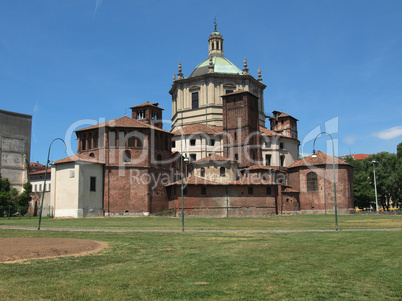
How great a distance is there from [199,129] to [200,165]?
10.4 metres

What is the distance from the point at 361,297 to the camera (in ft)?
27.5

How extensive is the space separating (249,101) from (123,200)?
26.1 metres

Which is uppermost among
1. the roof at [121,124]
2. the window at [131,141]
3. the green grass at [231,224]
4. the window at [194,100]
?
the window at [194,100]

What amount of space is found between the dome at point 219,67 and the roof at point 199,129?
12292 mm

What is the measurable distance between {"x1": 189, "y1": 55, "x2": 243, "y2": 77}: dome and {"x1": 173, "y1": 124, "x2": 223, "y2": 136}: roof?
12.3 m

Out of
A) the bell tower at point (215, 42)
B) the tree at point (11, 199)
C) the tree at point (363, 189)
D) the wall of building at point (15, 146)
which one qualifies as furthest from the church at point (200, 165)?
the wall of building at point (15, 146)

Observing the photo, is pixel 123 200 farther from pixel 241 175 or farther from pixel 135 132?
pixel 241 175

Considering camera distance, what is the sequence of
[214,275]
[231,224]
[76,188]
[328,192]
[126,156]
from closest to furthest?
1. [214,275]
2. [231,224]
3. [76,188]
4. [126,156]
5. [328,192]

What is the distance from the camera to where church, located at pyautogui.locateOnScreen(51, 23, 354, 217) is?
177 feet

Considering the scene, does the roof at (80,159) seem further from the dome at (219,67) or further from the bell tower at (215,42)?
the bell tower at (215,42)

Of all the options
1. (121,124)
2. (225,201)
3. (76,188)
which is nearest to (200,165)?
(225,201)

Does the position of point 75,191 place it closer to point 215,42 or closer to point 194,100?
point 194,100

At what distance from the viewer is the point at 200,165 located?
61.4 m

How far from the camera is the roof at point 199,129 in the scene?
227 feet
